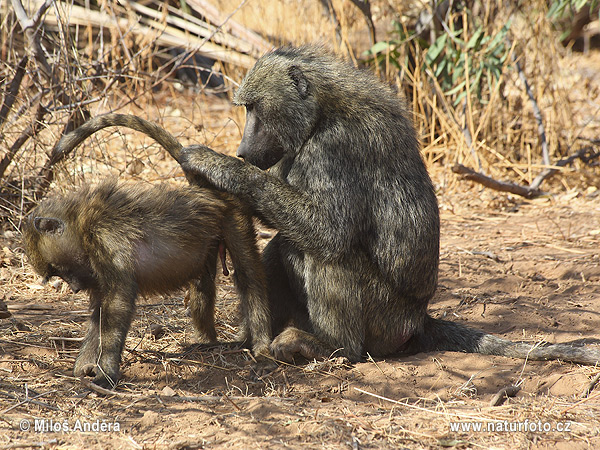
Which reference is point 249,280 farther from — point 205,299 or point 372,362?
point 372,362

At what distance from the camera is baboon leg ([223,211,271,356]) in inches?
120

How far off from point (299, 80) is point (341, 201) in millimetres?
635

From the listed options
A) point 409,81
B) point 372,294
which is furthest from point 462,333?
point 409,81

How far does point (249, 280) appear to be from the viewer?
3.06 meters

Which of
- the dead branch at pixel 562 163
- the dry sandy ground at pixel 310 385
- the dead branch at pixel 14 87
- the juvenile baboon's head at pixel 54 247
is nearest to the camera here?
the dry sandy ground at pixel 310 385

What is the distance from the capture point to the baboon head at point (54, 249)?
2762 mm

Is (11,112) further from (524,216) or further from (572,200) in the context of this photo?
(572,200)

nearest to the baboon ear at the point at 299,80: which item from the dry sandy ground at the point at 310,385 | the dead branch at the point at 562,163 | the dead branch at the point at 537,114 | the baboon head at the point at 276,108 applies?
the baboon head at the point at 276,108

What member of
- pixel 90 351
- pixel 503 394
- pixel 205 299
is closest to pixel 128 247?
pixel 90 351

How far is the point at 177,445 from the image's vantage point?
222 cm

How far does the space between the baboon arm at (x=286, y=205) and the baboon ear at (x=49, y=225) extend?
0.66 m

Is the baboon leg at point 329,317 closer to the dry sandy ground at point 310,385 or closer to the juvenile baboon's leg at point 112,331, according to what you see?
the dry sandy ground at point 310,385

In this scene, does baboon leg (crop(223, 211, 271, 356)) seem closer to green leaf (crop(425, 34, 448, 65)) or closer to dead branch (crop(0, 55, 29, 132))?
dead branch (crop(0, 55, 29, 132))

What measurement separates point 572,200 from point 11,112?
465cm
